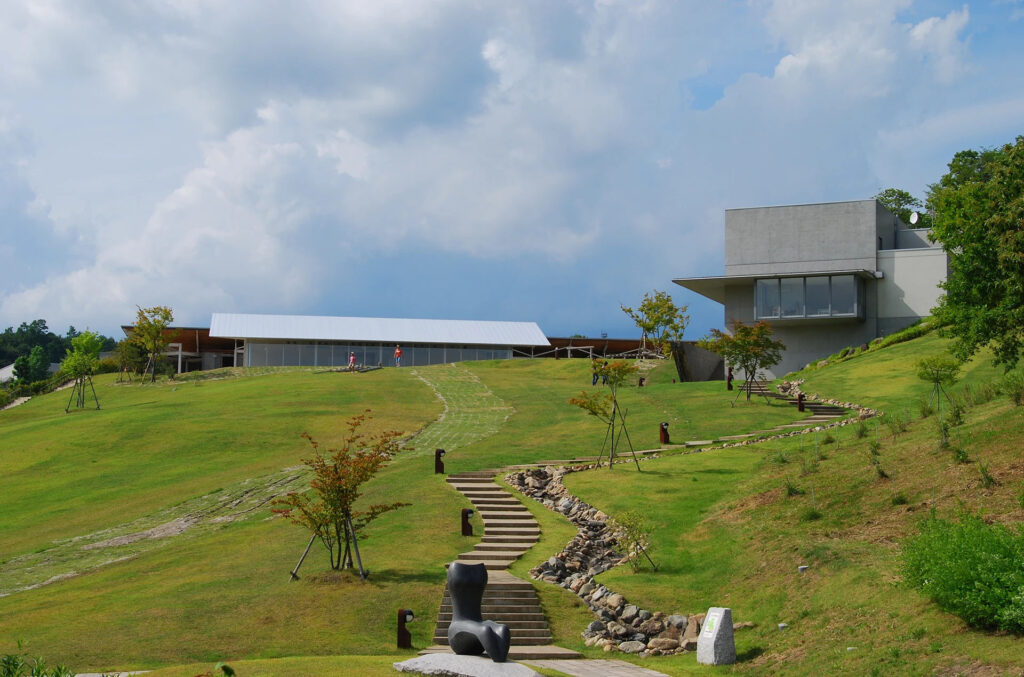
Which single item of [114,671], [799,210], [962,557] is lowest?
[114,671]

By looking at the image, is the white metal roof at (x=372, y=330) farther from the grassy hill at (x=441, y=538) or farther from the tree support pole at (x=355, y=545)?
the tree support pole at (x=355, y=545)

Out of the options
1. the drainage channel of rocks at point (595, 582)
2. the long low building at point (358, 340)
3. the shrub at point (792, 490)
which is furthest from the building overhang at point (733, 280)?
the shrub at point (792, 490)

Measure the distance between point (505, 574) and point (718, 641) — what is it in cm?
587

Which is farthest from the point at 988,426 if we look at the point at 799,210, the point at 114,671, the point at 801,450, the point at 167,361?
the point at 167,361

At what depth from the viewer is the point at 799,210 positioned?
59.9 metres

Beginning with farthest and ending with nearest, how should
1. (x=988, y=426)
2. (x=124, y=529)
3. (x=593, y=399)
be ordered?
(x=593, y=399) < (x=124, y=529) < (x=988, y=426)

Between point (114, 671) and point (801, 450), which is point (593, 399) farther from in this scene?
point (114, 671)

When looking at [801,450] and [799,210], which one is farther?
[799,210]

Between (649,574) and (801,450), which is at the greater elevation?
(801,450)

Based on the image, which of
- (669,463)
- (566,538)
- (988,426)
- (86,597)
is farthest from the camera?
(669,463)

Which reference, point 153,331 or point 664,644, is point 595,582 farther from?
point 153,331

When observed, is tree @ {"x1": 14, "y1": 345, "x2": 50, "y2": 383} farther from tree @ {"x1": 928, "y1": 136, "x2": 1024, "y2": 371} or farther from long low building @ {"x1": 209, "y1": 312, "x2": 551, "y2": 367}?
tree @ {"x1": 928, "y1": 136, "x2": 1024, "y2": 371}

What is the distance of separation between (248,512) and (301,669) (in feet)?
47.2

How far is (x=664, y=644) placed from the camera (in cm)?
1775
